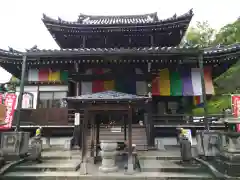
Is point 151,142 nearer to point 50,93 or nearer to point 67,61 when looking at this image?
point 67,61

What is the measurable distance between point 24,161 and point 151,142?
7.25 m

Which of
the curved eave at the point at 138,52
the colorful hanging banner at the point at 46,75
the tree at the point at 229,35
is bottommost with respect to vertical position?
the colorful hanging banner at the point at 46,75

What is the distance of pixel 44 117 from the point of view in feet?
41.2

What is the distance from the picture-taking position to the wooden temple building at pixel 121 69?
38.3 ft

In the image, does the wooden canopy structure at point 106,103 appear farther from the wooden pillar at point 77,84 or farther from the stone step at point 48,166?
the wooden pillar at point 77,84

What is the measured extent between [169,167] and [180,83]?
6.71 metres

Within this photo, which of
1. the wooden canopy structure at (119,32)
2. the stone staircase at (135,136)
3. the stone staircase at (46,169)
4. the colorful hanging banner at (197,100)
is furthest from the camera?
the wooden canopy structure at (119,32)

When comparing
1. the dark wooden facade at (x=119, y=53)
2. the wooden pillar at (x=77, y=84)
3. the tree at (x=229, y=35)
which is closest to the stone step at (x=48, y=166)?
the dark wooden facade at (x=119, y=53)

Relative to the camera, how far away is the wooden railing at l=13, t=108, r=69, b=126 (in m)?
12.5

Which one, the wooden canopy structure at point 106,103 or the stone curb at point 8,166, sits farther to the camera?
the wooden canopy structure at point 106,103

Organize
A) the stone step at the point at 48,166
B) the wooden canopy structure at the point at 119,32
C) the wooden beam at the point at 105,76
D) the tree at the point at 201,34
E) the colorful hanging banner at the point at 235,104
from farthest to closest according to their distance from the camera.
Result: the tree at the point at 201,34, the wooden canopy structure at the point at 119,32, the wooden beam at the point at 105,76, the colorful hanging banner at the point at 235,104, the stone step at the point at 48,166

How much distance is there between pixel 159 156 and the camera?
387 inches

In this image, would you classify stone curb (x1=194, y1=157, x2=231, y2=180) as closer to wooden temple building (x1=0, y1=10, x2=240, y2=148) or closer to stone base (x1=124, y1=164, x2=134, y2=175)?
stone base (x1=124, y1=164, x2=134, y2=175)

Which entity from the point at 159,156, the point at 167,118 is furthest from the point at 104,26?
the point at 159,156
